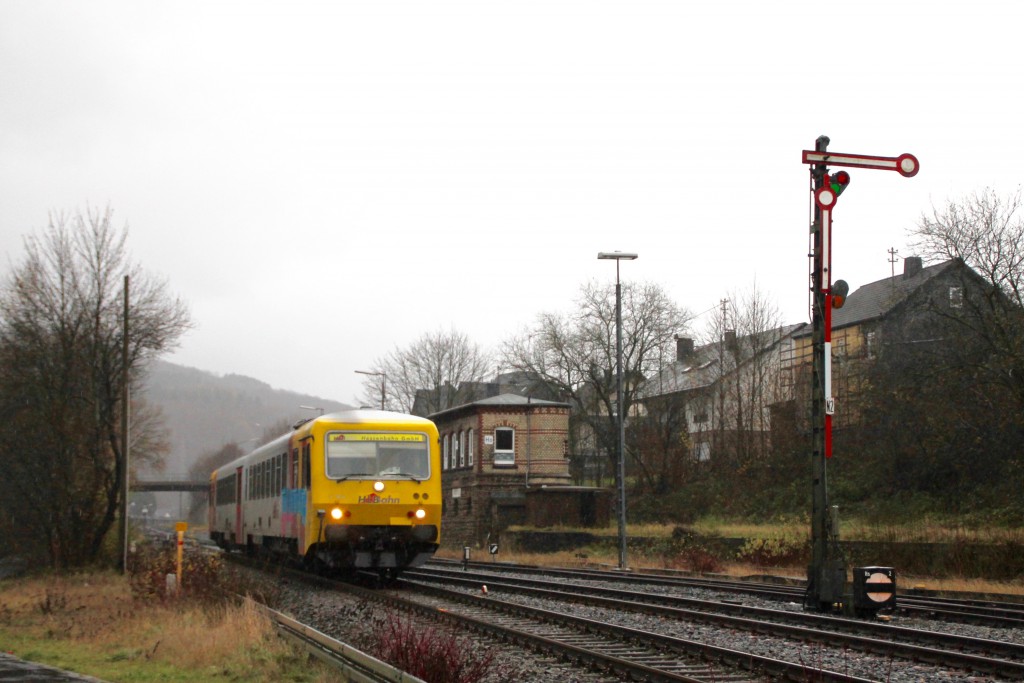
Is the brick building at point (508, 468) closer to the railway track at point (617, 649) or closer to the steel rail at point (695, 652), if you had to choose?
the railway track at point (617, 649)

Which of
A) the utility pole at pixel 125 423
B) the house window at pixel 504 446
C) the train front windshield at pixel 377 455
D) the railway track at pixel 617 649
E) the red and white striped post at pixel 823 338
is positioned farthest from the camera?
the house window at pixel 504 446

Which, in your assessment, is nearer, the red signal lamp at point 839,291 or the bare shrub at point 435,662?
the bare shrub at point 435,662

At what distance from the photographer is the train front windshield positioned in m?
20.4

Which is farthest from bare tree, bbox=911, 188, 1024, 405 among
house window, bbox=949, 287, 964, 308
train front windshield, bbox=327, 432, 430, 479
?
train front windshield, bbox=327, 432, 430, 479

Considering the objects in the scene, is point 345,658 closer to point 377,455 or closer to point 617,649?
point 617,649

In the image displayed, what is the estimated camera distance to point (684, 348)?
6831cm

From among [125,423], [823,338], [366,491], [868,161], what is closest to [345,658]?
[823,338]

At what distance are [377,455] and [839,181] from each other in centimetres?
984

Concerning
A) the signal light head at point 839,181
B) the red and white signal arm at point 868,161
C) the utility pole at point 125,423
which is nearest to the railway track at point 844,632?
the signal light head at point 839,181

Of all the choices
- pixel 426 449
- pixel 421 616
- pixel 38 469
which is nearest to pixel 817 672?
pixel 421 616

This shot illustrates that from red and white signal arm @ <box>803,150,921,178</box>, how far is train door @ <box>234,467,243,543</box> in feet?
69.2

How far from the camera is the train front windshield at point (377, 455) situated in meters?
20.4

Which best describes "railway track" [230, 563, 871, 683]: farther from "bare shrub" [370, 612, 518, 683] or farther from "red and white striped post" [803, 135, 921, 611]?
"red and white striped post" [803, 135, 921, 611]

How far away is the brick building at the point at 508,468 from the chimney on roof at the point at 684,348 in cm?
1212
